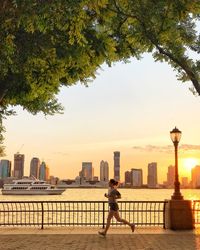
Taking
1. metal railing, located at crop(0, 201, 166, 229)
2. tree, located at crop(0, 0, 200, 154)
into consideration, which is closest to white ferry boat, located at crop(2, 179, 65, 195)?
metal railing, located at crop(0, 201, 166, 229)

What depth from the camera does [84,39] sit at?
13031 mm

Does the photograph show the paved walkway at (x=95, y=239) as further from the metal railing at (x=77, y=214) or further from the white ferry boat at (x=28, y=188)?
the white ferry boat at (x=28, y=188)

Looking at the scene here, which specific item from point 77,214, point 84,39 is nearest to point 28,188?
point 77,214

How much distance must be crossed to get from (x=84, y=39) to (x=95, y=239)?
6.99m

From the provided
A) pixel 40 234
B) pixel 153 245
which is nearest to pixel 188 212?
pixel 153 245

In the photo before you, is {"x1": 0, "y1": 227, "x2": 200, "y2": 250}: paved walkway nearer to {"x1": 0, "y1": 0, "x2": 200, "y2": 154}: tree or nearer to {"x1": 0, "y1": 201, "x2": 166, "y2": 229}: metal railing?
{"x1": 0, "y1": 201, "x2": 166, "y2": 229}: metal railing

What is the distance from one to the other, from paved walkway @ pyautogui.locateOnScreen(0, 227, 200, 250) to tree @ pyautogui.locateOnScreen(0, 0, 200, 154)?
16.4 ft

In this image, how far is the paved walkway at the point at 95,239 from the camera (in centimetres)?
1407

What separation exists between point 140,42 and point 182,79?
3041 mm

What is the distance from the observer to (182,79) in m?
17.5

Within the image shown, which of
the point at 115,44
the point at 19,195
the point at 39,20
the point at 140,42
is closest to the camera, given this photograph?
the point at 39,20

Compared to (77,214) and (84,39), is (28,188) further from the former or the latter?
(84,39)

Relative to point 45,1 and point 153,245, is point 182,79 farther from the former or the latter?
point 45,1

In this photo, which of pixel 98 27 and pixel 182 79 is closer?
pixel 98 27
